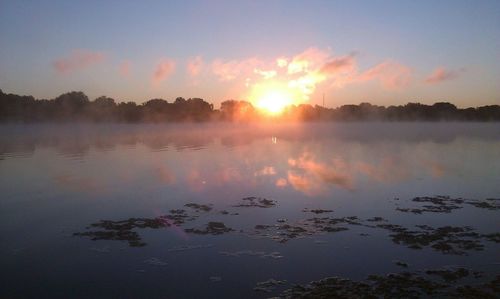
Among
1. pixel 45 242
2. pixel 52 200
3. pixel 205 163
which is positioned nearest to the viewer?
pixel 45 242

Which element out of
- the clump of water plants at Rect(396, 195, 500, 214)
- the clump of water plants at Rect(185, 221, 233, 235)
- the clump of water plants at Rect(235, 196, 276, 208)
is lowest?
the clump of water plants at Rect(185, 221, 233, 235)

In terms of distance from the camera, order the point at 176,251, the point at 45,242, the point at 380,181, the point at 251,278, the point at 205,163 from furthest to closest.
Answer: the point at 205,163 < the point at 380,181 < the point at 45,242 < the point at 176,251 < the point at 251,278

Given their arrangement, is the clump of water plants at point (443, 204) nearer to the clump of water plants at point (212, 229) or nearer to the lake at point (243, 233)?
the lake at point (243, 233)

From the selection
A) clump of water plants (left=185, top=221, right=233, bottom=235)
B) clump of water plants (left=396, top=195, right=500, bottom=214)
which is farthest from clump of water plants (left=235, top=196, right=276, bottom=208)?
clump of water plants (left=396, top=195, right=500, bottom=214)

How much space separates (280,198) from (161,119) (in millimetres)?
162468

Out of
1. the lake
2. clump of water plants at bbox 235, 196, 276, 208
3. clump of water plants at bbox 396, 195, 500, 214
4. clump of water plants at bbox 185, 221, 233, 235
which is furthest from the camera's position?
clump of water plants at bbox 235, 196, 276, 208

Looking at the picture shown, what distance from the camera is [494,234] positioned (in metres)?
14.5

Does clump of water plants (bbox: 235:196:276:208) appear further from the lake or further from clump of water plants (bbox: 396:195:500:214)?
clump of water plants (bbox: 396:195:500:214)

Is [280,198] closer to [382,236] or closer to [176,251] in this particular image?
[382,236]

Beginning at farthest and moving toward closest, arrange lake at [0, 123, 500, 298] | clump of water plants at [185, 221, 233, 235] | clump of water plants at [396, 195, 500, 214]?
clump of water plants at [396, 195, 500, 214], clump of water plants at [185, 221, 233, 235], lake at [0, 123, 500, 298]

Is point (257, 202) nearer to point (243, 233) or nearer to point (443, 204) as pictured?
point (243, 233)

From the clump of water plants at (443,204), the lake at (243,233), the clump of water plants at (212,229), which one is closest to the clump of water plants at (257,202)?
the lake at (243,233)

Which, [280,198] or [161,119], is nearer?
[280,198]

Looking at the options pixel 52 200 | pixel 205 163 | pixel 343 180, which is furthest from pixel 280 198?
pixel 205 163
